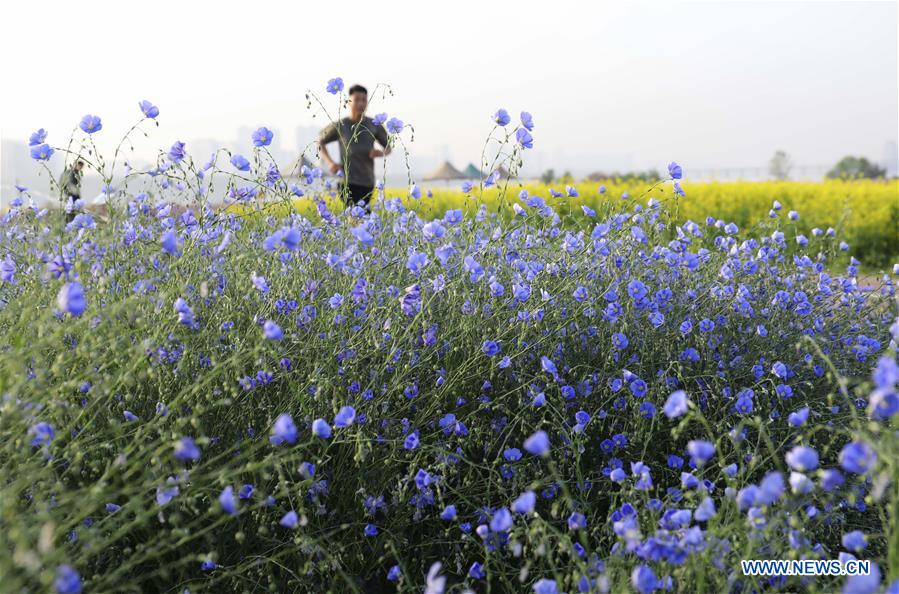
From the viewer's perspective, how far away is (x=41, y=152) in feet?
8.97

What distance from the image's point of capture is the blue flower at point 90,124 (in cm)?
277

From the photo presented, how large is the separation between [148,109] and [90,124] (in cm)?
29

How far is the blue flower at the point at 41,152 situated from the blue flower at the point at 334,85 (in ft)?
3.32

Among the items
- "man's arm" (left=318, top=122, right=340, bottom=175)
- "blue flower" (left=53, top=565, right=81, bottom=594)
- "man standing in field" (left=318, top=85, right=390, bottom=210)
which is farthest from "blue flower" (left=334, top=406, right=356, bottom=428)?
"man standing in field" (left=318, top=85, right=390, bottom=210)

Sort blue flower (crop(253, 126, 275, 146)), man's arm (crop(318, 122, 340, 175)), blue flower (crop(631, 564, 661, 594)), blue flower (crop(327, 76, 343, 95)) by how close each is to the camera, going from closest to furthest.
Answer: blue flower (crop(631, 564, 661, 594)) → blue flower (crop(253, 126, 275, 146)) → blue flower (crop(327, 76, 343, 95)) → man's arm (crop(318, 122, 340, 175))

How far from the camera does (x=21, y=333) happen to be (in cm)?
197

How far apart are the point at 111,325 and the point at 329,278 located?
785 mm

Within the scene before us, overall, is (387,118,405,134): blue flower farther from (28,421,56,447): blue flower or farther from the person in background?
(28,421,56,447): blue flower

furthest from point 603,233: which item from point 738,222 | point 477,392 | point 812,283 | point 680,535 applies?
point 738,222

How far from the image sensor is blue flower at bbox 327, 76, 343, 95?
3066 mm

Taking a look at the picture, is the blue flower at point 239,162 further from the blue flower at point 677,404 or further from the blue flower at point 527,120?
the blue flower at point 677,404

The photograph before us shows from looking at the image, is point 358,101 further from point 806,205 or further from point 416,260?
point 806,205

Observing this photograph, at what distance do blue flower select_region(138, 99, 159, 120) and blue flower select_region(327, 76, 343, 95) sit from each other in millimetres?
674

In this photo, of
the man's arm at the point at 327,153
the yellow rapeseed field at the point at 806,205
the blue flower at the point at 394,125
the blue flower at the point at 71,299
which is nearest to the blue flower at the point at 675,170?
the blue flower at the point at 394,125
